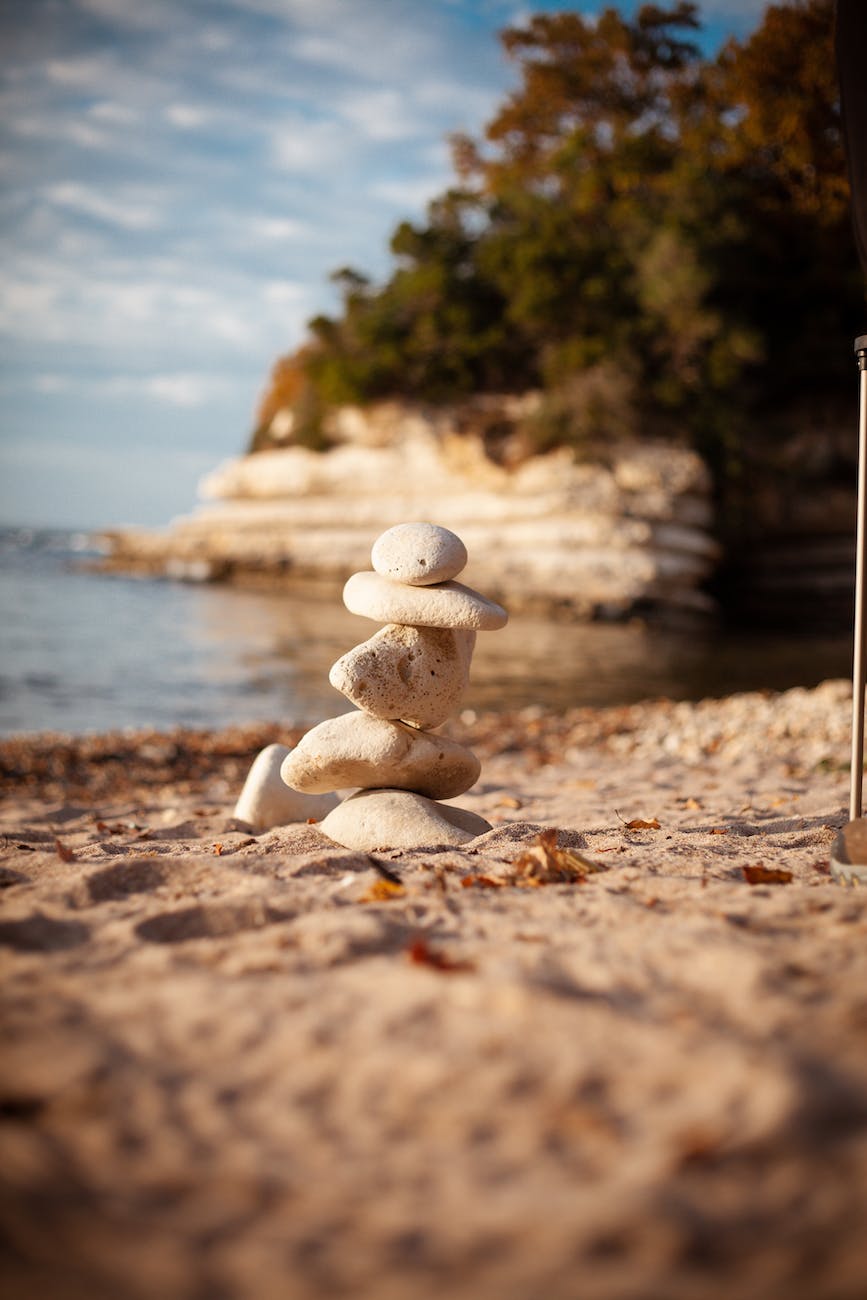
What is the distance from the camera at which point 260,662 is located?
14.5 meters

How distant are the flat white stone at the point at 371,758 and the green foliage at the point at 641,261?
71.3 feet

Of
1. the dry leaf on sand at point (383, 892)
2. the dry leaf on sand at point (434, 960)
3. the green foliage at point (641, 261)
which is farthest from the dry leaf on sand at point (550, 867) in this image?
the green foliage at point (641, 261)

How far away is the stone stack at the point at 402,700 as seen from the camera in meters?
4.51

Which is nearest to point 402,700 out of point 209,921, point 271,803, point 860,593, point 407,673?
point 407,673

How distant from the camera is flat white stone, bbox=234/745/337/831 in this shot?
5.38m

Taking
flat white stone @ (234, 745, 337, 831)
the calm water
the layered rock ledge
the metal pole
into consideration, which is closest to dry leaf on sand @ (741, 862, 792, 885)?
the metal pole

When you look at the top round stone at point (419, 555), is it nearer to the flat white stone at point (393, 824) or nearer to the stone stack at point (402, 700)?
the stone stack at point (402, 700)

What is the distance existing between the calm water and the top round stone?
5.96 m

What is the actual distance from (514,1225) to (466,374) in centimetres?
2765

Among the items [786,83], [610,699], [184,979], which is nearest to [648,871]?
[184,979]

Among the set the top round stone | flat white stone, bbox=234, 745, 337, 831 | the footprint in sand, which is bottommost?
flat white stone, bbox=234, 745, 337, 831

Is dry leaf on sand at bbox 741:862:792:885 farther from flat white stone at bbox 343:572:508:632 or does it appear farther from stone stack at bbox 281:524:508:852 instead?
flat white stone at bbox 343:572:508:632

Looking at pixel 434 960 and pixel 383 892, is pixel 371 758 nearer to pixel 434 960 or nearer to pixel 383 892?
pixel 383 892

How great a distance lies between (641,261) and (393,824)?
81.0ft
